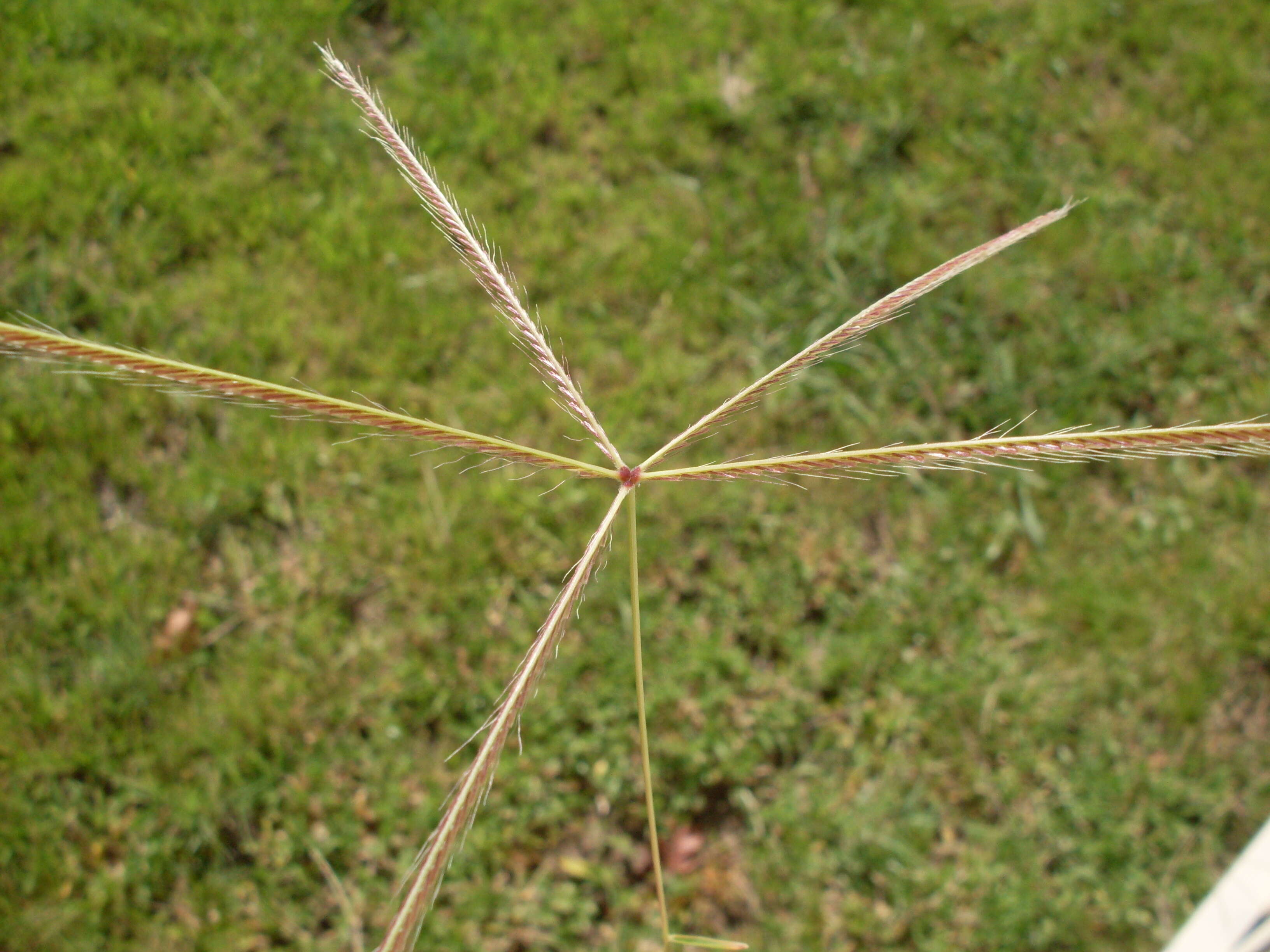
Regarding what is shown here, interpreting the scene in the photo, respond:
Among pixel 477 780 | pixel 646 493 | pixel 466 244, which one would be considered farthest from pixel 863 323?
pixel 646 493

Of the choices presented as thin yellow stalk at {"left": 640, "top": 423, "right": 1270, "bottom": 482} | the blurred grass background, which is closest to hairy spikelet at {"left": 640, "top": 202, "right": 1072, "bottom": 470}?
thin yellow stalk at {"left": 640, "top": 423, "right": 1270, "bottom": 482}

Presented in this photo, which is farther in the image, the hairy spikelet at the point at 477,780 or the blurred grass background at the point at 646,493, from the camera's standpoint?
the blurred grass background at the point at 646,493

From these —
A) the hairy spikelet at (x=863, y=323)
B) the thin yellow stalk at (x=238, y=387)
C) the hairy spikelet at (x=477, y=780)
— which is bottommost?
the hairy spikelet at (x=477, y=780)

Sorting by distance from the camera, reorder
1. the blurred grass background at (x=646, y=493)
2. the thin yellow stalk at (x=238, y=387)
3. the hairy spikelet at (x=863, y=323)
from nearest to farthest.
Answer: the thin yellow stalk at (x=238, y=387), the hairy spikelet at (x=863, y=323), the blurred grass background at (x=646, y=493)

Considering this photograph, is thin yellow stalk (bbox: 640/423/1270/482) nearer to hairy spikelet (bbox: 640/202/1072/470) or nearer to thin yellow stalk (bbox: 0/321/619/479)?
hairy spikelet (bbox: 640/202/1072/470)

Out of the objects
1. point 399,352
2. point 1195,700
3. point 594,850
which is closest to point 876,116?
point 399,352

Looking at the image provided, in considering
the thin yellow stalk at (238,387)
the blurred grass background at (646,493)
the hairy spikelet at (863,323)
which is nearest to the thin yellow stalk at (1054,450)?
the hairy spikelet at (863,323)

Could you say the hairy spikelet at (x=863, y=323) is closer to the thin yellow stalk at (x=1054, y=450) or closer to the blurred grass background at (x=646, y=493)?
the thin yellow stalk at (x=1054, y=450)

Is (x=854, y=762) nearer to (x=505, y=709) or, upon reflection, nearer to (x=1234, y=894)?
(x=1234, y=894)
